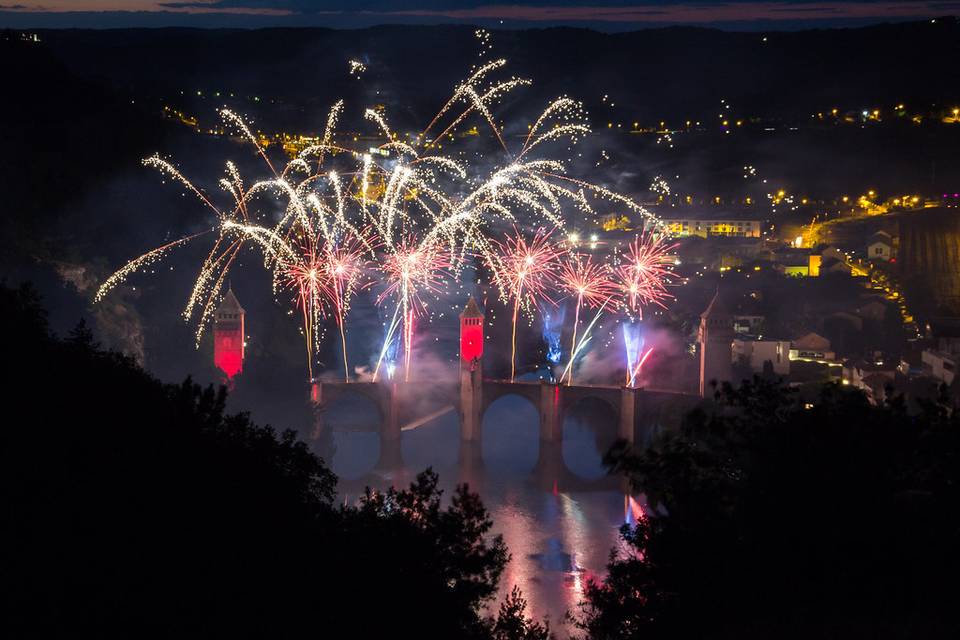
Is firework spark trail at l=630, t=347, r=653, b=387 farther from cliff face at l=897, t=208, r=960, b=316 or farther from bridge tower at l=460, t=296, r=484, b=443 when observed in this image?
cliff face at l=897, t=208, r=960, b=316

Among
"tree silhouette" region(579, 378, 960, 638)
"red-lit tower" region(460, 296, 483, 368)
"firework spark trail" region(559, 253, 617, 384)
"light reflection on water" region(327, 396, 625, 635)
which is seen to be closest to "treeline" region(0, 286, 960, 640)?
"tree silhouette" region(579, 378, 960, 638)

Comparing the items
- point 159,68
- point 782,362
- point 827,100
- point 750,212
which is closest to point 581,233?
point 750,212

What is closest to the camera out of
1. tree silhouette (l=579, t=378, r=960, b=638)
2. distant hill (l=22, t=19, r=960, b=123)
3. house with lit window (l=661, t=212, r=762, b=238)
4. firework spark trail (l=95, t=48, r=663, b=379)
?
tree silhouette (l=579, t=378, r=960, b=638)

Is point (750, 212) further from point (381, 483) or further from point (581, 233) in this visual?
point (381, 483)

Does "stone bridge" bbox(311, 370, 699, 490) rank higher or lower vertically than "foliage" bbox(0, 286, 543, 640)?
higher

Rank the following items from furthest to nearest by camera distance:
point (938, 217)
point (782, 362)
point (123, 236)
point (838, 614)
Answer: point (938, 217)
point (123, 236)
point (782, 362)
point (838, 614)

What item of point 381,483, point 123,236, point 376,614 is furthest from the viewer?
point 123,236

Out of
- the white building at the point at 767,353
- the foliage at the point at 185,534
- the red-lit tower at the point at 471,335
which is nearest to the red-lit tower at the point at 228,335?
the red-lit tower at the point at 471,335
